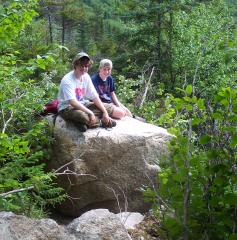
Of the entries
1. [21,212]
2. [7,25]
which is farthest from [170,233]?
[21,212]

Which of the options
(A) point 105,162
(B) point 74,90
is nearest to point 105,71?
(B) point 74,90

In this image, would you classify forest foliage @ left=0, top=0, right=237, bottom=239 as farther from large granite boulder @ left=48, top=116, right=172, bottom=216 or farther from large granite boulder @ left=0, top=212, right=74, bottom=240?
large granite boulder @ left=0, top=212, right=74, bottom=240

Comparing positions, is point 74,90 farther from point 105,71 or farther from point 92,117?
point 105,71

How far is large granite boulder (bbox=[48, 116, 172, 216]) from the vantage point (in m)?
5.84

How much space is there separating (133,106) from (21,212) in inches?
189

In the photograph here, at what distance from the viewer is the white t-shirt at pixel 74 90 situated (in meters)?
5.67

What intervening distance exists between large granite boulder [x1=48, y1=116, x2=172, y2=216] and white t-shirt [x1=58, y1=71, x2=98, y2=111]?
37 centimetres

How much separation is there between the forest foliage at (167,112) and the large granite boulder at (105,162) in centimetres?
27

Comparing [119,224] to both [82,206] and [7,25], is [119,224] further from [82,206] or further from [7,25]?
[82,206]

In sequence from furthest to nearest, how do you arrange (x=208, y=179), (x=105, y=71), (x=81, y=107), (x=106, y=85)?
(x=106, y=85), (x=105, y=71), (x=81, y=107), (x=208, y=179)

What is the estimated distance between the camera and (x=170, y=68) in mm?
15180

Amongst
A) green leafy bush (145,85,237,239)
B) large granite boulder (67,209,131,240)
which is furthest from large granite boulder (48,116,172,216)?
green leafy bush (145,85,237,239)

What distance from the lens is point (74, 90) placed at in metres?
5.75

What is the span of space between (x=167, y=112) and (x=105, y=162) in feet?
8.20
